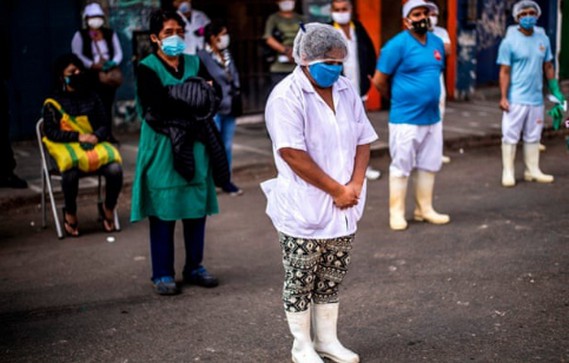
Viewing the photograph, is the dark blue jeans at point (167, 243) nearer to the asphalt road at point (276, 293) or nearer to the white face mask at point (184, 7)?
the asphalt road at point (276, 293)

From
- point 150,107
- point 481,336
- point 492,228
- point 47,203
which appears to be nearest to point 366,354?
point 481,336

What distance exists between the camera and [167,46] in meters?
5.92

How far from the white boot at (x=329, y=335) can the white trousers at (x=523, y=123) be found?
5145mm

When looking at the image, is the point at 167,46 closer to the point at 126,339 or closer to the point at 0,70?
the point at 126,339

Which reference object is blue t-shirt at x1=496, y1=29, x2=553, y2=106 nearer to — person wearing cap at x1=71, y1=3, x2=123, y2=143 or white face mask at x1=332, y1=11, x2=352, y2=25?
white face mask at x1=332, y1=11, x2=352, y2=25

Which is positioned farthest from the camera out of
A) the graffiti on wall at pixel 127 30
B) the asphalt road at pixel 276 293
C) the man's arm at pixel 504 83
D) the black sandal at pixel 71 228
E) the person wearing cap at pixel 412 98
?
the graffiti on wall at pixel 127 30

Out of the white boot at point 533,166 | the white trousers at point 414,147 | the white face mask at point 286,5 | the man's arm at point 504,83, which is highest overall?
the white face mask at point 286,5

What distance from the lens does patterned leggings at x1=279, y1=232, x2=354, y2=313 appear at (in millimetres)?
4641

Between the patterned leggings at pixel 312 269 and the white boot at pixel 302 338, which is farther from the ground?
the patterned leggings at pixel 312 269

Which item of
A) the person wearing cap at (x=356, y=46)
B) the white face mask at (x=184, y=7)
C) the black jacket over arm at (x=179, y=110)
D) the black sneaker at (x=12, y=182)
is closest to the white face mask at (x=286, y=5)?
the white face mask at (x=184, y=7)

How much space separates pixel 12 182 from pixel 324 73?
19.1 ft

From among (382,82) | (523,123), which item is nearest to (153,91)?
(382,82)

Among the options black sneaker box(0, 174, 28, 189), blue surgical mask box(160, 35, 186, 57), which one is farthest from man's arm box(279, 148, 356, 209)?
black sneaker box(0, 174, 28, 189)

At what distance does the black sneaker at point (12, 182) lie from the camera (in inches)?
372
